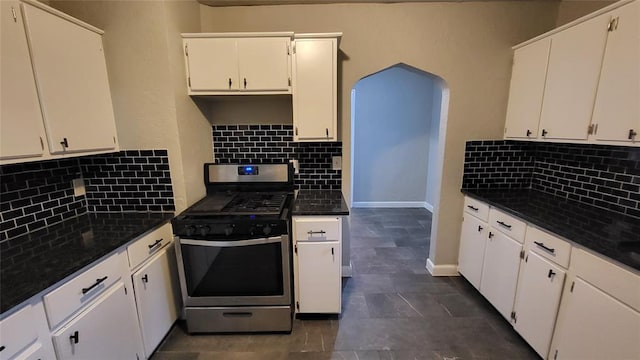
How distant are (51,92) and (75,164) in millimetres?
669

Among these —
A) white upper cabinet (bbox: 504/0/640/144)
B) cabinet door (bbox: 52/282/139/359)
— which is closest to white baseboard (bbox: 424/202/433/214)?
white upper cabinet (bbox: 504/0/640/144)

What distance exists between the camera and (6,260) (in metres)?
1.24

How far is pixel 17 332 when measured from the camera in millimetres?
966

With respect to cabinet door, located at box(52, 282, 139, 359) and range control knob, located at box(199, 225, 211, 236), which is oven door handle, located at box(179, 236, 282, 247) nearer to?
range control knob, located at box(199, 225, 211, 236)

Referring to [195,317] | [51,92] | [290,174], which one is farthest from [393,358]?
[51,92]

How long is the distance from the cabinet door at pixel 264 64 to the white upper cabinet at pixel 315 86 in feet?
0.29

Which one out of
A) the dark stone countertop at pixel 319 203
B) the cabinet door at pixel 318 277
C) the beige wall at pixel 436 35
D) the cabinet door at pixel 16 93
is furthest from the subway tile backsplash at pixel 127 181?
the beige wall at pixel 436 35

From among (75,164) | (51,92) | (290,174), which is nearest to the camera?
(51,92)

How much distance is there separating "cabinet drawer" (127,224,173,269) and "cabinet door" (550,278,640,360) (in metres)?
2.53

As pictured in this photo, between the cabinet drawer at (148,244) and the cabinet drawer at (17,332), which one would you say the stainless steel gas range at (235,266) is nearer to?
the cabinet drawer at (148,244)

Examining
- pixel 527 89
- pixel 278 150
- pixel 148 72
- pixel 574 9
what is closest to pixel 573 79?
pixel 527 89

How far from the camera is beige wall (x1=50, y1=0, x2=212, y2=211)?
1757mm

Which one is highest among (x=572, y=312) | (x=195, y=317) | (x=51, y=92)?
(x=51, y=92)

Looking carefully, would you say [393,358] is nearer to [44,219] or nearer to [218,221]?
[218,221]
